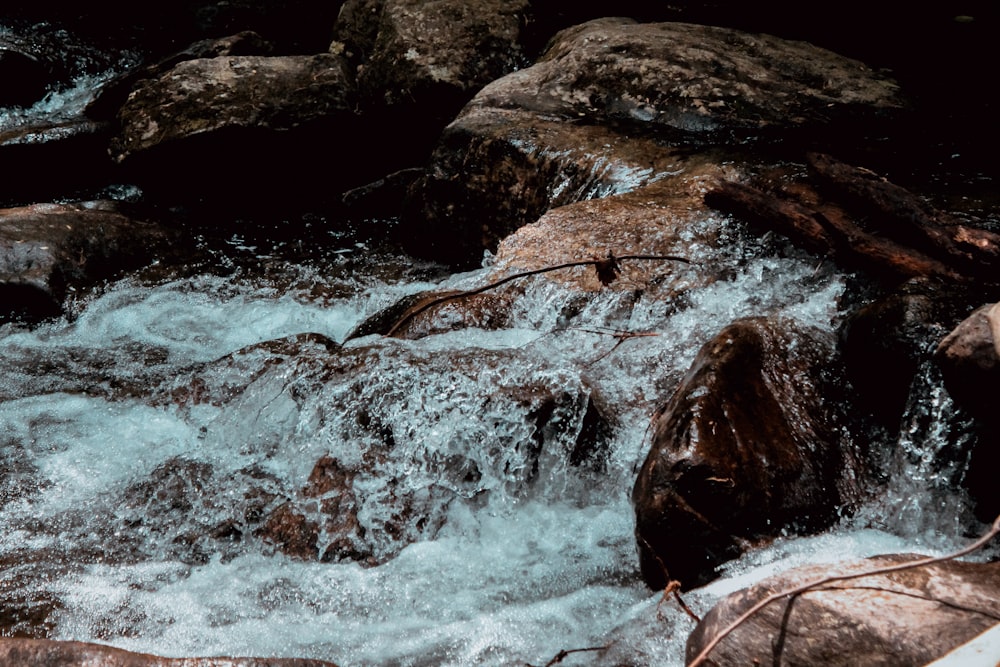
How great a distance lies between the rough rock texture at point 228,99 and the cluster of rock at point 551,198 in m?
0.02

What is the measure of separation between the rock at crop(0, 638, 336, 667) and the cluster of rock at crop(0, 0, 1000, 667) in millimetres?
16

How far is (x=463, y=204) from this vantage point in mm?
5637

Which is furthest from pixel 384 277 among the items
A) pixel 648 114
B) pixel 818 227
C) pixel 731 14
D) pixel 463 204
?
pixel 731 14

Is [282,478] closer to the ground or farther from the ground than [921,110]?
closer to the ground

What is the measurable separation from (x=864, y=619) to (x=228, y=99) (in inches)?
256

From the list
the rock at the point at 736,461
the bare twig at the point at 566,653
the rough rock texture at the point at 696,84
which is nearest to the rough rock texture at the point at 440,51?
the rough rock texture at the point at 696,84

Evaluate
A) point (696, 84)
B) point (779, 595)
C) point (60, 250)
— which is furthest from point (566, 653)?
point (60, 250)

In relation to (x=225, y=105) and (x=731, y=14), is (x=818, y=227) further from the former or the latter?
(x=225, y=105)

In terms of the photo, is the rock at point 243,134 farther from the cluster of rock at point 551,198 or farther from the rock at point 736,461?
the rock at point 736,461

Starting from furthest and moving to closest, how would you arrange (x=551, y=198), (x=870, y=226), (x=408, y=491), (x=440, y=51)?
(x=440, y=51)
(x=551, y=198)
(x=870, y=226)
(x=408, y=491)

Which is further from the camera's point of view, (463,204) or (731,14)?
(731,14)

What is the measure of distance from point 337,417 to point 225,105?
4.32 metres

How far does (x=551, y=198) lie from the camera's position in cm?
516

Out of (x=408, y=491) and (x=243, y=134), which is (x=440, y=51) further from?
(x=408, y=491)
